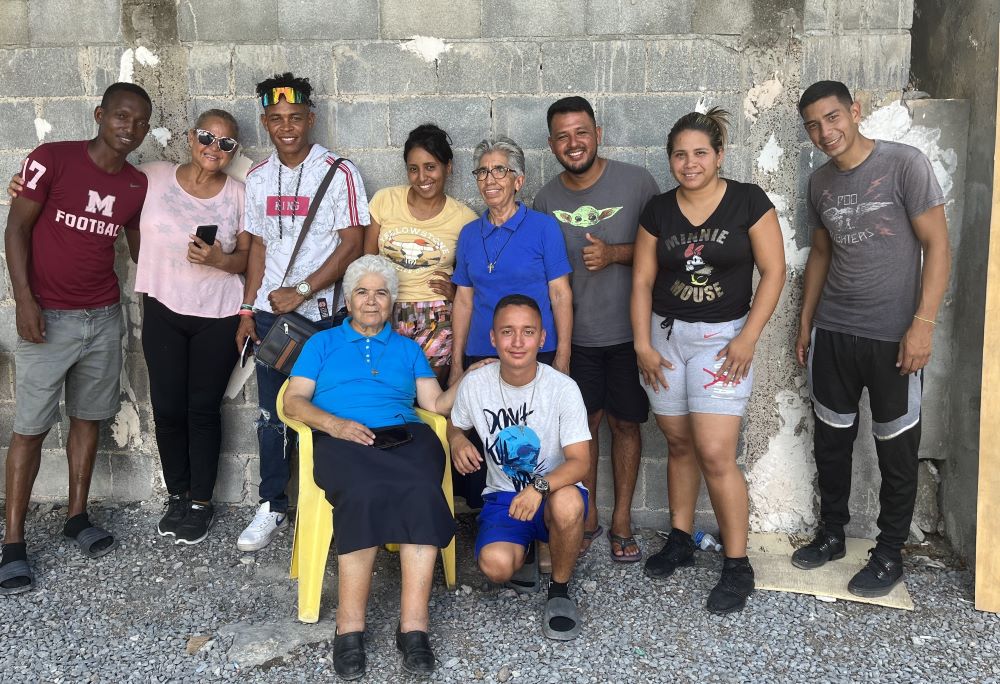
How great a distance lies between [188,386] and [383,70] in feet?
5.77

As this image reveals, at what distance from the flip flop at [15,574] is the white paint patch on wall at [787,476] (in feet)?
10.6

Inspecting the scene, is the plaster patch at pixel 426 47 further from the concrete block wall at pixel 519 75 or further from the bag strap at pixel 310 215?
the bag strap at pixel 310 215

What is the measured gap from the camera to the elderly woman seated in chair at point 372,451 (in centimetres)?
287

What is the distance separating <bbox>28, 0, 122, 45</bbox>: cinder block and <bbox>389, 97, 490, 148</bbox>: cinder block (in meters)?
1.41

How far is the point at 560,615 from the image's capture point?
304 centimetres

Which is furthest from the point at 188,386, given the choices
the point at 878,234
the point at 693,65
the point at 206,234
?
the point at 878,234

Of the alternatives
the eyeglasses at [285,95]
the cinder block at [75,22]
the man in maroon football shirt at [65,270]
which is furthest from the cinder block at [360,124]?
the cinder block at [75,22]

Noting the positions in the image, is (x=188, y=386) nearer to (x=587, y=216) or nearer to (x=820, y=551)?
(x=587, y=216)

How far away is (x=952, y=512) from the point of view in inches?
143

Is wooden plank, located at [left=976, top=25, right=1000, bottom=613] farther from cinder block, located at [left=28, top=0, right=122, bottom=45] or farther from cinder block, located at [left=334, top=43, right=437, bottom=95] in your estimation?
cinder block, located at [left=28, top=0, right=122, bottom=45]

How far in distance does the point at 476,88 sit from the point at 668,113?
89 cm

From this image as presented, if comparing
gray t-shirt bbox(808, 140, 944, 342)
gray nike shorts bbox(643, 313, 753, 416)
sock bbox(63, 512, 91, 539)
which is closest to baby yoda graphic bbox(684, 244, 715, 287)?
gray nike shorts bbox(643, 313, 753, 416)

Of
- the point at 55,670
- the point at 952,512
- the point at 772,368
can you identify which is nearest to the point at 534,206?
the point at 772,368

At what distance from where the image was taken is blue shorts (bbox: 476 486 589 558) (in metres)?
3.07
